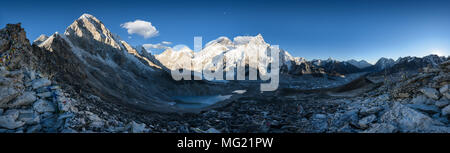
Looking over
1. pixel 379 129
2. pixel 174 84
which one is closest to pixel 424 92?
pixel 379 129

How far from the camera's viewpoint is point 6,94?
Answer: 252 inches

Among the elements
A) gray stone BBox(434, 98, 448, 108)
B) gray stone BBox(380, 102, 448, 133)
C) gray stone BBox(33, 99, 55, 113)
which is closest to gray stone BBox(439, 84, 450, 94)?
gray stone BBox(434, 98, 448, 108)

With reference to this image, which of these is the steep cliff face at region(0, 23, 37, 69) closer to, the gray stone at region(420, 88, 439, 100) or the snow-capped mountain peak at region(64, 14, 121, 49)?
the gray stone at region(420, 88, 439, 100)

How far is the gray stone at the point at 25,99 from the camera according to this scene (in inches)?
253

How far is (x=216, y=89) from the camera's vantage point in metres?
52.6

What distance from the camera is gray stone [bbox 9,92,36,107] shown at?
6.43m

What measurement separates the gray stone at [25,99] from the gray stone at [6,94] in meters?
0.16

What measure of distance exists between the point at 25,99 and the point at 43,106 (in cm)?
57

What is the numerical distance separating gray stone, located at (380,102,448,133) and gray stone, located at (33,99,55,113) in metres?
11.7

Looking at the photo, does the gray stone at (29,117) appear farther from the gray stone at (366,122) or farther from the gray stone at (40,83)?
the gray stone at (366,122)

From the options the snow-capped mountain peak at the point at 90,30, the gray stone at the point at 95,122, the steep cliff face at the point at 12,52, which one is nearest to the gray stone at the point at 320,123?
the gray stone at the point at 95,122

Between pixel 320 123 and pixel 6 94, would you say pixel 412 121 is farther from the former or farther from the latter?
pixel 6 94

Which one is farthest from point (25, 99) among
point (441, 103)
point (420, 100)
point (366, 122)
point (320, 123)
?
point (420, 100)
